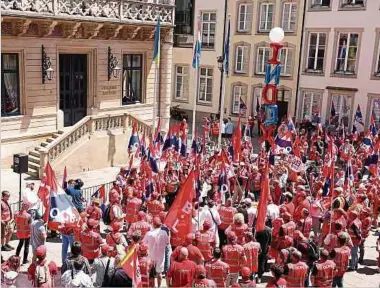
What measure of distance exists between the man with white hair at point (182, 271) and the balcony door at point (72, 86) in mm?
15360

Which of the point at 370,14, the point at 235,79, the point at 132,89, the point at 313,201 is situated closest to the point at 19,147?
the point at 132,89

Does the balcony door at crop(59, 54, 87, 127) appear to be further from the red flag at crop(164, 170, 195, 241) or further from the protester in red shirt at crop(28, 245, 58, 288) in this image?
the protester in red shirt at crop(28, 245, 58, 288)

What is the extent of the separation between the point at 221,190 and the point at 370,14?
18258 millimetres

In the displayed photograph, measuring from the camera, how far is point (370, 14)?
2722 centimetres

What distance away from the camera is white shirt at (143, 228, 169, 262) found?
9.47m

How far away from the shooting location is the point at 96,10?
2105 cm

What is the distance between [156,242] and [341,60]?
22.6m

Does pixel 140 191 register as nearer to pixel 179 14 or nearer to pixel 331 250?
pixel 331 250

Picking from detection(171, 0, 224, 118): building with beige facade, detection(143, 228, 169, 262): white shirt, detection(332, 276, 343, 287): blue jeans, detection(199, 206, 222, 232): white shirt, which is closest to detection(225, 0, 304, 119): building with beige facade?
detection(171, 0, 224, 118): building with beige facade

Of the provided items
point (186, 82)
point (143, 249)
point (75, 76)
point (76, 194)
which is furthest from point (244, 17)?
point (143, 249)

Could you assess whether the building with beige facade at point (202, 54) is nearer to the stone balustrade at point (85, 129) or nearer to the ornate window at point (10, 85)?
the stone balustrade at point (85, 129)

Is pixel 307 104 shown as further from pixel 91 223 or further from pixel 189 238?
pixel 91 223

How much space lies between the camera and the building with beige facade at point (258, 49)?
1201 inches

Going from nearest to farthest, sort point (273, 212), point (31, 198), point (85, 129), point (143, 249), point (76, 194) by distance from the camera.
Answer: point (143, 249), point (31, 198), point (273, 212), point (76, 194), point (85, 129)
